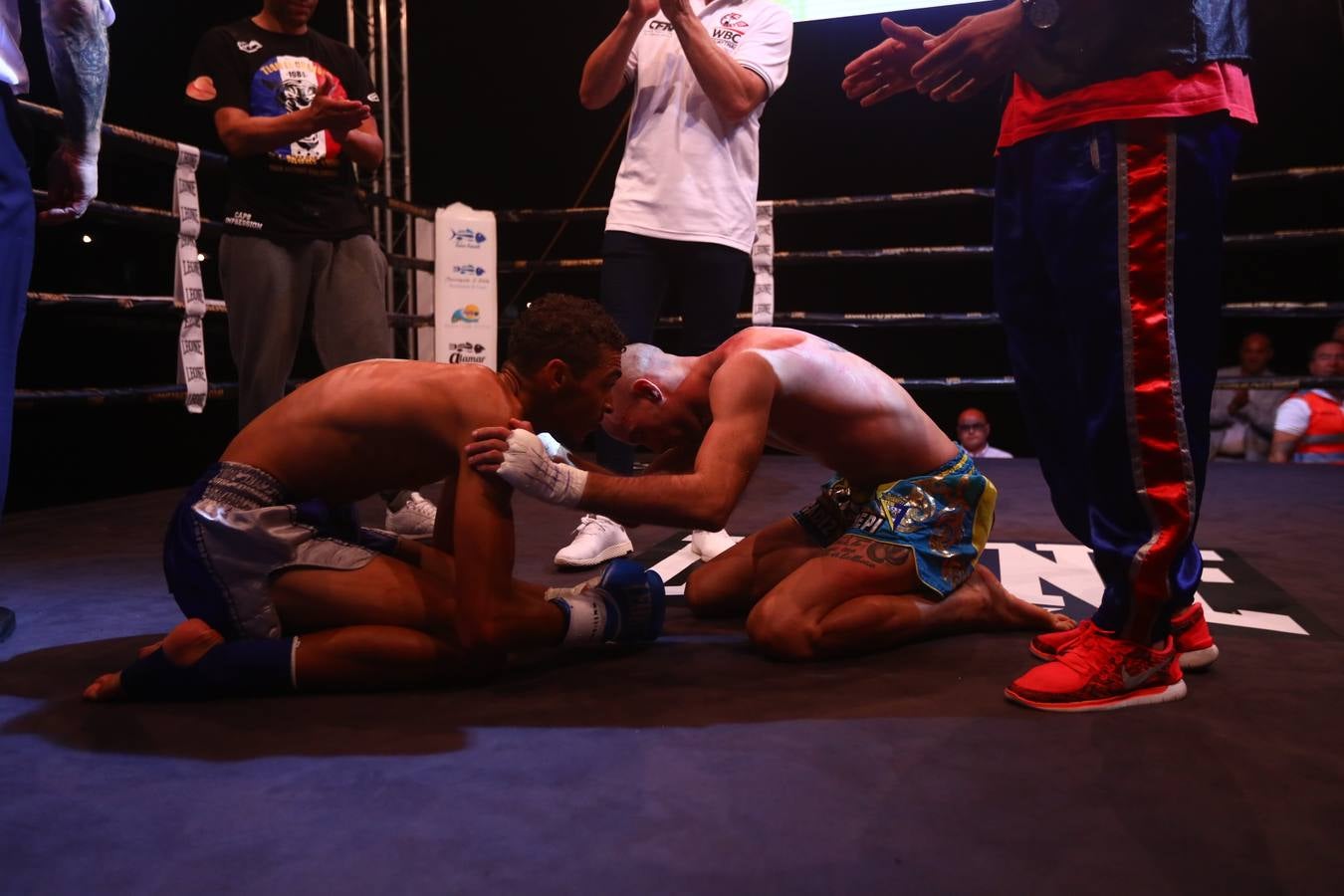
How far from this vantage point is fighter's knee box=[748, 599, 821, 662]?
150 cm

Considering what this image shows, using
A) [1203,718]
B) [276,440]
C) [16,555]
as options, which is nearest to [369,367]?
[276,440]

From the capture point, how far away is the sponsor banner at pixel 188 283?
9.73 ft

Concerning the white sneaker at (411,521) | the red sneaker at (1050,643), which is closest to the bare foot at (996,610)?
the red sneaker at (1050,643)

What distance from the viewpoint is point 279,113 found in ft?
7.84

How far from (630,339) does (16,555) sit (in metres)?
1.42

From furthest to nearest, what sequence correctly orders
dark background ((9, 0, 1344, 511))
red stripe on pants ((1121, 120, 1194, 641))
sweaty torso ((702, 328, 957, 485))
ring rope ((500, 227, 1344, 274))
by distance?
dark background ((9, 0, 1344, 511)), ring rope ((500, 227, 1344, 274)), sweaty torso ((702, 328, 957, 485)), red stripe on pants ((1121, 120, 1194, 641))

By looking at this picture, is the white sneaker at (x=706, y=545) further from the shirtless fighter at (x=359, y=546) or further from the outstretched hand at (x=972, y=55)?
the outstretched hand at (x=972, y=55)

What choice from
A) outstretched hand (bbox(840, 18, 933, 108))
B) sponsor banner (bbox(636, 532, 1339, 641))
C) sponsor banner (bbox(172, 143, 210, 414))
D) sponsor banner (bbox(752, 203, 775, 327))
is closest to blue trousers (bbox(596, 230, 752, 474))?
sponsor banner (bbox(636, 532, 1339, 641))

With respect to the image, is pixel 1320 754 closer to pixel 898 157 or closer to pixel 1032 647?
pixel 1032 647

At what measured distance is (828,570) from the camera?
161 centimetres

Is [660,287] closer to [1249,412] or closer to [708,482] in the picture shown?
[708,482]

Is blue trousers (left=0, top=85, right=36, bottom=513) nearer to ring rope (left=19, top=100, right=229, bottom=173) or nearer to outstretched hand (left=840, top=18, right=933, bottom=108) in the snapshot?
ring rope (left=19, top=100, right=229, bottom=173)

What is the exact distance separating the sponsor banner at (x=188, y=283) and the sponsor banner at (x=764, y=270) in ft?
6.43

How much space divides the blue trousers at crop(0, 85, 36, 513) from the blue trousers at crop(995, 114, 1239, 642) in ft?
4.73
